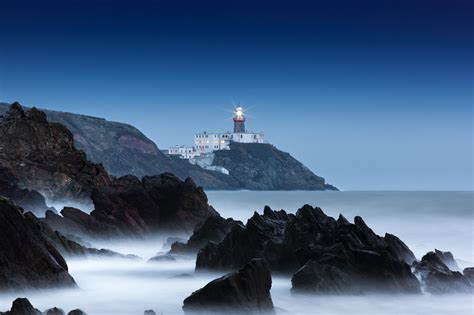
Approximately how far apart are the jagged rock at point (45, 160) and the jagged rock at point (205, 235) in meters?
17.8

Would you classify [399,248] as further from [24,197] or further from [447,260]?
[24,197]

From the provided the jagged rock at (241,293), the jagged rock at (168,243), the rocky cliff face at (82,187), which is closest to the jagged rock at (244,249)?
the jagged rock at (241,293)

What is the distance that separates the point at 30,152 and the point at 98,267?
26.5 metres

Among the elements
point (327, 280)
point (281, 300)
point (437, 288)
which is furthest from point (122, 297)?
point (437, 288)

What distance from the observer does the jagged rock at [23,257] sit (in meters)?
21.0

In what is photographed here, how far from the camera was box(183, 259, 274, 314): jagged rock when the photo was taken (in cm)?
1842

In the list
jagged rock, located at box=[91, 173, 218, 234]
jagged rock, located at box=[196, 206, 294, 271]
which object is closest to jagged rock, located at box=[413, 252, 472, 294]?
jagged rock, located at box=[196, 206, 294, 271]

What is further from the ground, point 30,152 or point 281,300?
point 30,152

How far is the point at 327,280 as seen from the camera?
2317 cm

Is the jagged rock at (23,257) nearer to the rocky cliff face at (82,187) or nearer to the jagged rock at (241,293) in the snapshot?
the jagged rock at (241,293)

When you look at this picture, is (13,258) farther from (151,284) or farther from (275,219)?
(275,219)

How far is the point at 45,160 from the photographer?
5409 cm

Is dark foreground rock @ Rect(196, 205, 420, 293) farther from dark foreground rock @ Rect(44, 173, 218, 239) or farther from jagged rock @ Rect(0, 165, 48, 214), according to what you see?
jagged rock @ Rect(0, 165, 48, 214)

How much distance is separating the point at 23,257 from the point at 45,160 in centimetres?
3362
